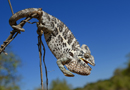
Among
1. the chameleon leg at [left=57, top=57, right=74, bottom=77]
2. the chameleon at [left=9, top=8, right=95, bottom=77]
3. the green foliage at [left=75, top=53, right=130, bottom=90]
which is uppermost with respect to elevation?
the green foliage at [left=75, top=53, right=130, bottom=90]

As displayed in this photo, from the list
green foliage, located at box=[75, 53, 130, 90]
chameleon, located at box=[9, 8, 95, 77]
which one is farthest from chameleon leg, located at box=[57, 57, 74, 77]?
green foliage, located at box=[75, 53, 130, 90]

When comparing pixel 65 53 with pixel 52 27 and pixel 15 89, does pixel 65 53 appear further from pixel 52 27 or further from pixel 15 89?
pixel 15 89

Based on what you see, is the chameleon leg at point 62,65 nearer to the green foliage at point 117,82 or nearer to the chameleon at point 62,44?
the chameleon at point 62,44

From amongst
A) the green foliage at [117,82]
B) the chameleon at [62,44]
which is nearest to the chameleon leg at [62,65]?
the chameleon at [62,44]

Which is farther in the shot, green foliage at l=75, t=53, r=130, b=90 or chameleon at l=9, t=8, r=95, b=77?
green foliage at l=75, t=53, r=130, b=90

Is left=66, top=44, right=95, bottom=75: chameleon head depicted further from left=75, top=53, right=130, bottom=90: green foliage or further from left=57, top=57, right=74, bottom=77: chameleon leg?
left=75, top=53, right=130, bottom=90: green foliage

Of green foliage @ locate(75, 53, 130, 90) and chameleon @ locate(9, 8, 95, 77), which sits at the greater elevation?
green foliage @ locate(75, 53, 130, 90)

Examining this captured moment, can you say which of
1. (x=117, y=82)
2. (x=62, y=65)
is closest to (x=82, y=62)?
(x=62, y=65)

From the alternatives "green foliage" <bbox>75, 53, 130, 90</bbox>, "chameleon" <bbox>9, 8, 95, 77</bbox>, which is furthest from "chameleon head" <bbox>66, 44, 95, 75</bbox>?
"green foliage" <bbox>75, 53, 130, 90</bbox>
